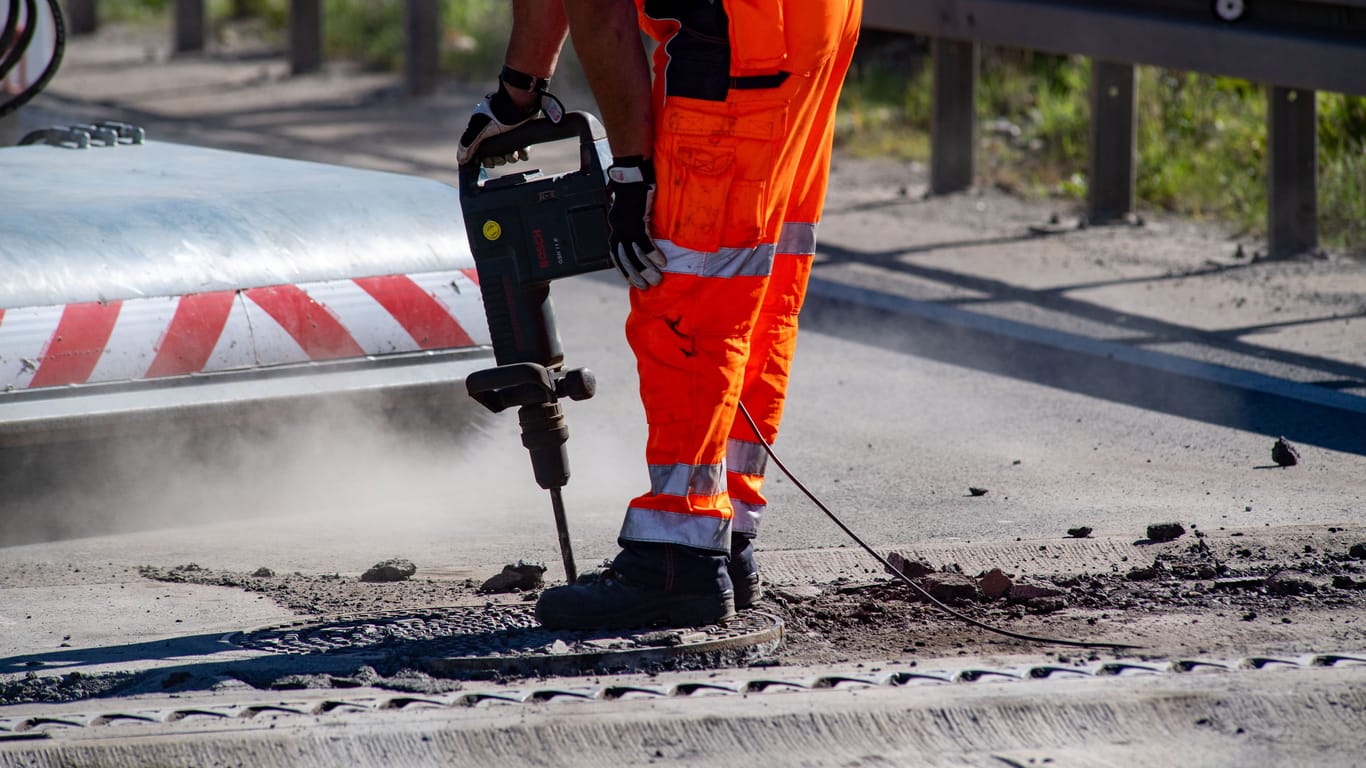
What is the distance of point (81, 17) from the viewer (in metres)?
17.5

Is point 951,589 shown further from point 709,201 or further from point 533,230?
point 533,230

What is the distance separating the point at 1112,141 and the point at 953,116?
1179 mm

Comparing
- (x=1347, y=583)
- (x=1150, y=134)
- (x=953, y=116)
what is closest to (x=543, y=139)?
(x=1347, y=583)

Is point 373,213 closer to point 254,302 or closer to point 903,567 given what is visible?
point 254,302

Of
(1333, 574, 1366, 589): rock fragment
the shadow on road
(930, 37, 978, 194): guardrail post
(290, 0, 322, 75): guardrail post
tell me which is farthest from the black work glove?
(290, 0, 322, 75): guardrail post

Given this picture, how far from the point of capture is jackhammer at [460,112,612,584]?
3.12 metres

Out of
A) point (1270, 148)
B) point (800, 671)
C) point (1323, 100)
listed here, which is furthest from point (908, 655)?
point (1323, 100)

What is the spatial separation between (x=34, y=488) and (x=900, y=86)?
8738 mm

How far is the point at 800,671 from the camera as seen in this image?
115 inches

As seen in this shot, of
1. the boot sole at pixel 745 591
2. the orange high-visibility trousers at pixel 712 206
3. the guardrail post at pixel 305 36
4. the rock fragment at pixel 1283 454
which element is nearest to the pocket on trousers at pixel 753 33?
the orange high-visibility trousers at pixel 712 206

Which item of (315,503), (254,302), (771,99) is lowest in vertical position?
(315,503)

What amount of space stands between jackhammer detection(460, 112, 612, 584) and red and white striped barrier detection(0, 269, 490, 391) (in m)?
0.92

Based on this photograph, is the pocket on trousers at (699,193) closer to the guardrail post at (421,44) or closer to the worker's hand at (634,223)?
the worker's hand at (634,223)

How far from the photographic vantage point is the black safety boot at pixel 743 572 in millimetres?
3283
